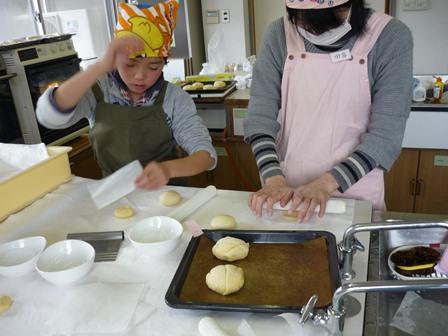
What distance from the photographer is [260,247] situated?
979 mm

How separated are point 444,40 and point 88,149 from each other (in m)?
3.14

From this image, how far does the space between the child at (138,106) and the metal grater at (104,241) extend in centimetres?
17

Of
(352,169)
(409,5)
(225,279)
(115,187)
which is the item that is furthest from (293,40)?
(409,5)

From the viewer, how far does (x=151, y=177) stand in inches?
46.5

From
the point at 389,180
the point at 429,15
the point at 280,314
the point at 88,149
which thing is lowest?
the point at 389,180

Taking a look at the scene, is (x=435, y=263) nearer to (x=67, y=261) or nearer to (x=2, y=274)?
(x=67, y=261)

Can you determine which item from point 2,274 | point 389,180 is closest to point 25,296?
point 2,274

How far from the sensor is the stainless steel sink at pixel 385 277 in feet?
2.52

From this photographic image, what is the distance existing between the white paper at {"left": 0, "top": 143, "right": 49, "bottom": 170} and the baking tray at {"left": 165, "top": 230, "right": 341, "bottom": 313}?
2.22 feet

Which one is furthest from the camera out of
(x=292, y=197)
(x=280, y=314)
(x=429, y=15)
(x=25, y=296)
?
(x=429, y=15)

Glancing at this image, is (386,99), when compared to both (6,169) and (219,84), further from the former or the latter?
(219,84)

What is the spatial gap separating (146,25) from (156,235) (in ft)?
2.20

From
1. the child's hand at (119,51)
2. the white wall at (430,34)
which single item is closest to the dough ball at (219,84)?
the child's hand at (119,51)

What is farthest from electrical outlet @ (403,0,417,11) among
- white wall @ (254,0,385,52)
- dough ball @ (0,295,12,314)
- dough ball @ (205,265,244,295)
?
dough ball @ (0,295,12,314)
